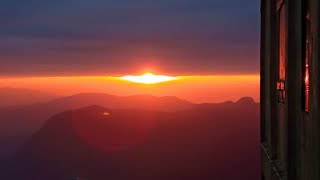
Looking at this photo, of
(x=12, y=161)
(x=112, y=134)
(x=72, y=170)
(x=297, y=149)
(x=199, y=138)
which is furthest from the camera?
(x=12, y=161)

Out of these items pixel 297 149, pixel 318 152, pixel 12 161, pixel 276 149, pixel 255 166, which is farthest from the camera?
pixel 12 161

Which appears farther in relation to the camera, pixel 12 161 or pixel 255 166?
pixel 12 161

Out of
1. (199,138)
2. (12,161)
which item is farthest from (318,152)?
(12,161)

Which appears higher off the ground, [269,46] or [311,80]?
[269,46]

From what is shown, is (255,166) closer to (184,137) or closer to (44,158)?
(184,137)

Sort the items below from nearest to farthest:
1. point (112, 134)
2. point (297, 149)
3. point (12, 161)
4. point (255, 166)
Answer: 1. point (297, 149)
2. point (255, 166)
3. point (112, 134)
4. point (12, 161)

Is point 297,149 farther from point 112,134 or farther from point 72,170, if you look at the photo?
point 112,134

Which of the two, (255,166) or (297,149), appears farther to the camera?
(255,166)

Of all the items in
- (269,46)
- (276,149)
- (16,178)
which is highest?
(269,46)

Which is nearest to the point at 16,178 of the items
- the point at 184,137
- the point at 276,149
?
the point at 184,137
